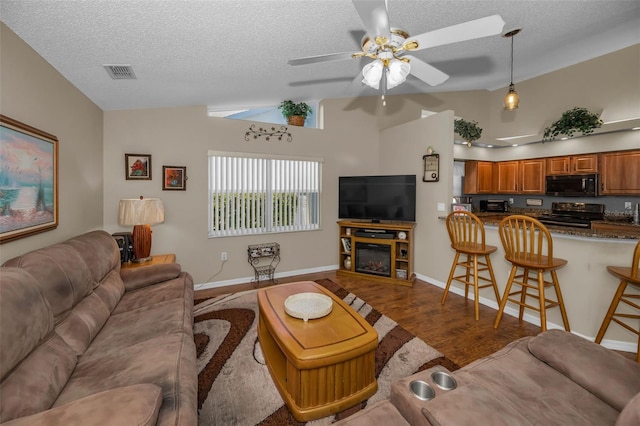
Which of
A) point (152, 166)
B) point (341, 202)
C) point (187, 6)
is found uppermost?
point (187, 6)

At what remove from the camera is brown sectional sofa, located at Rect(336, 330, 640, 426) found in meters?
0.96

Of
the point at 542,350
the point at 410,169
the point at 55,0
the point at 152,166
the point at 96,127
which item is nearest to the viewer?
the point at 542,350

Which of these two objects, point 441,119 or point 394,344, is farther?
point 441,119

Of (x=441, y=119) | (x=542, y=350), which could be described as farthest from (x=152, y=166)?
(x=542, y=350)

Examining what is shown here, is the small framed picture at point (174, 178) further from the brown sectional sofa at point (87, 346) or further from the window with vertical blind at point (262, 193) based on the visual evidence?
the brown sectional sofa at point (87, 346)

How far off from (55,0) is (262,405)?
2657mm

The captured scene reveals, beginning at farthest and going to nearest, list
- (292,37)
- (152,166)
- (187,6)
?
(152,166) → (292,37) → (187,6)

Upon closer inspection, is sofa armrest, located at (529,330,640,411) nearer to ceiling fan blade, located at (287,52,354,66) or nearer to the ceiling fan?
the ceiling fan

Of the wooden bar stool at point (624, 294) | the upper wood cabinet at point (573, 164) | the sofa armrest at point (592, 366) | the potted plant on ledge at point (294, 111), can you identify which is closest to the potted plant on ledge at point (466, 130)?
the upper wood cabinet at point (573, 164)

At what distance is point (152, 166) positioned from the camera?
11.3 feet

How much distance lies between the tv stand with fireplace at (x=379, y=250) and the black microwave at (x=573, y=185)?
269cm

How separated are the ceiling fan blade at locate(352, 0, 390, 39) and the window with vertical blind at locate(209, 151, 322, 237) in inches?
107

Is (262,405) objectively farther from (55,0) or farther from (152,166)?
(152,166)

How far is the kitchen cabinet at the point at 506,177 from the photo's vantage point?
5.20m
